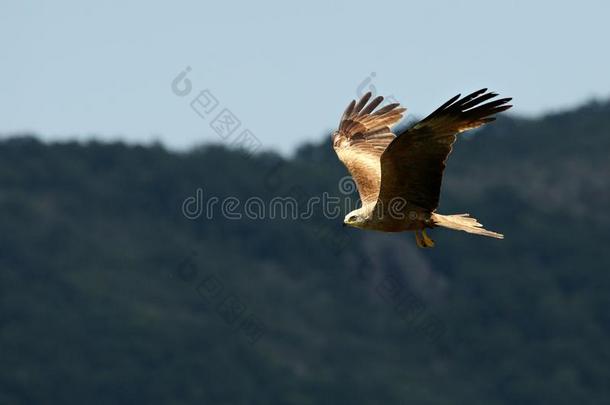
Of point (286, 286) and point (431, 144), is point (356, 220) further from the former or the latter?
point (286, 286)

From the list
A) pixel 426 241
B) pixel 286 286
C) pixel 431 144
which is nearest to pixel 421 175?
pixel 431 144

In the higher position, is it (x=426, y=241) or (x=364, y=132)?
(x=364, y=132)

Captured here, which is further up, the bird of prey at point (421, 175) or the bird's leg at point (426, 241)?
the bird of prey at point (421, 175)

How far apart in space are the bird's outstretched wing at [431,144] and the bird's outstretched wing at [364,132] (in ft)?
9.10

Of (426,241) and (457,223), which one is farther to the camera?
(426,241)

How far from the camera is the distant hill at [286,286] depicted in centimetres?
7756

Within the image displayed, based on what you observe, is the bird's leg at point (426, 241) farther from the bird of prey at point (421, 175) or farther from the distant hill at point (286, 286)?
the distant hill at point (286, 286)

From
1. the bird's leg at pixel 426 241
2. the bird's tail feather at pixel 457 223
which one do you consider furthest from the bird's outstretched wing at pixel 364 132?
the bird's tail feather at pixel 457 223

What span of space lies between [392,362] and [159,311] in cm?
1501

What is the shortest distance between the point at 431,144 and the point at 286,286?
7701 centimetres

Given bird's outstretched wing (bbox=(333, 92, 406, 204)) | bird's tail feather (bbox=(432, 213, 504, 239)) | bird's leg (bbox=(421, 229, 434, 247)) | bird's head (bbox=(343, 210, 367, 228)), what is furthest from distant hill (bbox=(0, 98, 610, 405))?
bird's tail feather (bbox=(432, 213, 504, 239))

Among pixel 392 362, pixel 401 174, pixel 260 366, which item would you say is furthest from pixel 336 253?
pixel 401 174

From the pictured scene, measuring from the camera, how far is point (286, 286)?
298ft

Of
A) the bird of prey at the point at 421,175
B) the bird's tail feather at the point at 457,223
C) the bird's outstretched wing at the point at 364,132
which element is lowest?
the bird's tail feather at the point at 457,223
